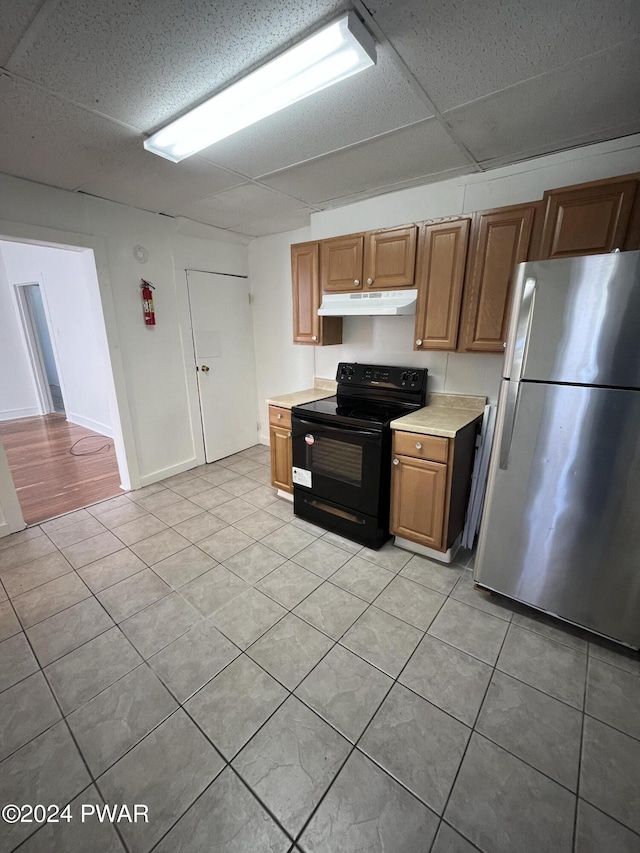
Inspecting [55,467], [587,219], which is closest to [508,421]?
[587,219]

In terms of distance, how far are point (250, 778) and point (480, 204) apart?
320 centimetres

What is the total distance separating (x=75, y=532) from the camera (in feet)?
8.75

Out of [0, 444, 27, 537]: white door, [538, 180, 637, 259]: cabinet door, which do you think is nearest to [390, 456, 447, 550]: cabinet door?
[538, 180, 637, 259]: cabinet door

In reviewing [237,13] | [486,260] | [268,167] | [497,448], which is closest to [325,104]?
[237,13]

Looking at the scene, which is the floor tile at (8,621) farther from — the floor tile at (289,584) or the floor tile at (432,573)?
the floor tile at (432,573)

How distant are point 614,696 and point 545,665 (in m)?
0.25

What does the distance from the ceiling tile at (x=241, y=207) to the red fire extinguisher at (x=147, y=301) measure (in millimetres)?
684

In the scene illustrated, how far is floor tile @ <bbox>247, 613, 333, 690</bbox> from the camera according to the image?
1586 mm

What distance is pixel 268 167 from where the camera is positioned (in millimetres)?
2191

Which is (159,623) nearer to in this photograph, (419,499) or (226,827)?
(226,827)

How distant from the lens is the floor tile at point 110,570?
214 cm

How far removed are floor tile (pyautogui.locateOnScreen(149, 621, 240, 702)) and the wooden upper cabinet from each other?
2192mm

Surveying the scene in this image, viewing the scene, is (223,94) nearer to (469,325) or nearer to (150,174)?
(150,174)

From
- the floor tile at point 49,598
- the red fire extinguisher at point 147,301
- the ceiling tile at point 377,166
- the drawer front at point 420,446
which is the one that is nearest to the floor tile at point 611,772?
the drawer front at point 420,446
